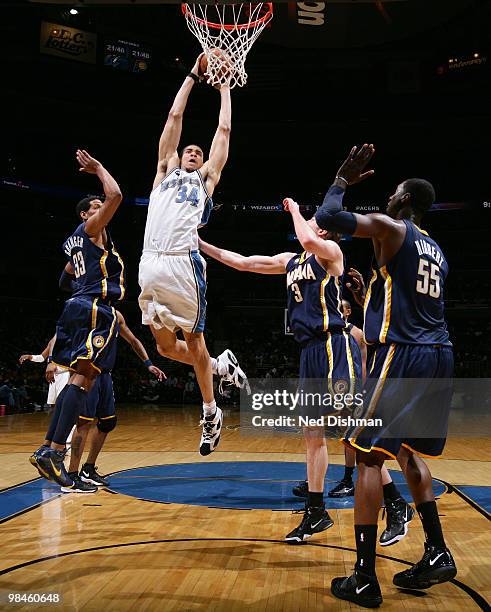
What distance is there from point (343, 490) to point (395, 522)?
175 centimetres

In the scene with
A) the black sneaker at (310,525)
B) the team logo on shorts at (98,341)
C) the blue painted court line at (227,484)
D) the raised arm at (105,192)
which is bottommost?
the blue painted court line at (227,484)

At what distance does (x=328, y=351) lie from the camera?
4836mm

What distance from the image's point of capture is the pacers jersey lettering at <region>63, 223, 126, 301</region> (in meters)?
5.41

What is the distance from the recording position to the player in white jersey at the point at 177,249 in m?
4.50

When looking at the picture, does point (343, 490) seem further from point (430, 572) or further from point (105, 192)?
point (105, 192)

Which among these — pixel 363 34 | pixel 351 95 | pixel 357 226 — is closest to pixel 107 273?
pixel 357 226

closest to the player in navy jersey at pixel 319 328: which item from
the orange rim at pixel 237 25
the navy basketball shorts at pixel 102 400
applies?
the orange rim at pixel 237 25

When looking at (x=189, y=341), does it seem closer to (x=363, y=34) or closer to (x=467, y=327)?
(x=363, y=34)

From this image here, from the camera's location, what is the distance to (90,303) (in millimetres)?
5332

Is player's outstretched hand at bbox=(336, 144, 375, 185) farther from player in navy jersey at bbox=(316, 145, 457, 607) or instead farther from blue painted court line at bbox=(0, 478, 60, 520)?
blue painted court line at bbox=(0, 478, 60, 520)

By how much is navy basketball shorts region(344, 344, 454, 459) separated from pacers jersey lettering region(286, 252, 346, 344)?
1.36m

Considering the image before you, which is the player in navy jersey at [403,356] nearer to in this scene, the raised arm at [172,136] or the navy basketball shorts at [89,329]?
the raised arm at [172,136]

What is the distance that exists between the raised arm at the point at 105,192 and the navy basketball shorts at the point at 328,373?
6.48 ft

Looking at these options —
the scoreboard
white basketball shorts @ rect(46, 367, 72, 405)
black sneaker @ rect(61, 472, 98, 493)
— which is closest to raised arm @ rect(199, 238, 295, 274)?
black sneaker @ rect(61, 472, 98, 493)
